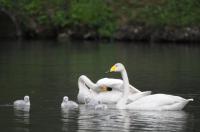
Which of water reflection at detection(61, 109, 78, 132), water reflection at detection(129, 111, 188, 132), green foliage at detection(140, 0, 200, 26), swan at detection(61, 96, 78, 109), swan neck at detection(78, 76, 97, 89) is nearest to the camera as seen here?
water reflection at detection(61, 109, 78, 132)

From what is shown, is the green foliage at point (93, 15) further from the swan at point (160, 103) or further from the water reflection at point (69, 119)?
the water reflection at point (69, 119)

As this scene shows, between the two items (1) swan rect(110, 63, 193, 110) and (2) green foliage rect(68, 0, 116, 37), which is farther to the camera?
(2) green foliage rect(68, 0, 116, 37)

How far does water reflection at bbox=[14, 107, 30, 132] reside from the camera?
2084 centimetres

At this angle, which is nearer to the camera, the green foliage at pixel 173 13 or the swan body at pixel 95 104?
the swan body at pixel 95 104

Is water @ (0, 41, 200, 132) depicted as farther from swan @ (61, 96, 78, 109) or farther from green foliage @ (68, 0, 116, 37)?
green foliage @ (68, 0, 116, 37)

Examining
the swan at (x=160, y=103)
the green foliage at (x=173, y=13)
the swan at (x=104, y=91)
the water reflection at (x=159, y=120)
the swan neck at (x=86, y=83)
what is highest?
the green foliage at (x=173, y=13)

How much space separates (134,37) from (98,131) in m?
46.0

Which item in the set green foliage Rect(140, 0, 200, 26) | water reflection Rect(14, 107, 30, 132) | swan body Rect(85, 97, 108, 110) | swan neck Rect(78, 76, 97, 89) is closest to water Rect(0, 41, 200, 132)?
water reflection Rect(14, 107, 30, 132)

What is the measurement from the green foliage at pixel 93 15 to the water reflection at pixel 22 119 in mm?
44359

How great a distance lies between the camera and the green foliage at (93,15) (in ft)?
226

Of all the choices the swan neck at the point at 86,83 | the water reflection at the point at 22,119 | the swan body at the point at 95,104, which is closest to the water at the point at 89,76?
the water reflection at the point at 22,119

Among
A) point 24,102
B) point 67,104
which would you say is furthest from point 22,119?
point 67,104

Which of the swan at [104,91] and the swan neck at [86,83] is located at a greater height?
the swan neck at [86,83]

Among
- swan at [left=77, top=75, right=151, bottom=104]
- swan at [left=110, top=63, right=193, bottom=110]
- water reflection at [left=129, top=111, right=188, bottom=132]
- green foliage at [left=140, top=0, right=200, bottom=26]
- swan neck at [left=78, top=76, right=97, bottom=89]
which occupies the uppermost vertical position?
green foliage at [left=140, top=0, right=200, bottom=26]
